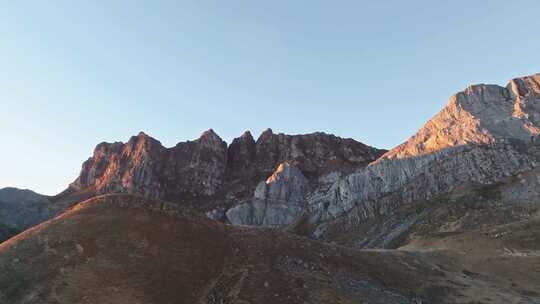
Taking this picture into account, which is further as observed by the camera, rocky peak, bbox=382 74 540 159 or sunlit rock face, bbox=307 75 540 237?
rocky peak, bbox=382 74 540 159

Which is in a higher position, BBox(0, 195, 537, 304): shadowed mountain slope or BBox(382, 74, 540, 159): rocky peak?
BBox(382, 74, 540, 159): rocky peak

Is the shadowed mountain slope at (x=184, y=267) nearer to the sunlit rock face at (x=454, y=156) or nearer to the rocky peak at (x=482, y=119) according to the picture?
the sunlit rock face at (x=454, y=156)

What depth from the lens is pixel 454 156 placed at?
155 meters

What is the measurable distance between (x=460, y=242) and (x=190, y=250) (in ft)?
235

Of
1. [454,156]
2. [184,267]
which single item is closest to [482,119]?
[454,156]

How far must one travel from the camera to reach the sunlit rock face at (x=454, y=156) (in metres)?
145

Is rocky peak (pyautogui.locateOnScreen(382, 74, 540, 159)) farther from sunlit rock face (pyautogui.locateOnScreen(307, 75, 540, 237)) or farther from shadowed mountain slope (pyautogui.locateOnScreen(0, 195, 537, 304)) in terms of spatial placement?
shadowed mountain slope (pyautogui.locateOnScreen(0, 195, 537, 304))

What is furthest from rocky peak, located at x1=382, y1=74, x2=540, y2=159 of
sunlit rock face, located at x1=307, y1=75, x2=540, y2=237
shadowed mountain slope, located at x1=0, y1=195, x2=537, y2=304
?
shadowed mountain slope, located at x1=0, y1=195, x2=537, y2=304

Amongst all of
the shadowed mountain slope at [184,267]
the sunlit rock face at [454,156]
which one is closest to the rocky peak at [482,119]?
the sunlit rock face at [454,156]

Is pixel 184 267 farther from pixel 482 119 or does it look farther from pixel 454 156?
pixel 482 119

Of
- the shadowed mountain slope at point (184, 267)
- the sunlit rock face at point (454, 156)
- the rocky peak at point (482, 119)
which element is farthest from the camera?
the rocky peak at point (482, 119)

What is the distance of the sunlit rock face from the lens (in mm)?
145250

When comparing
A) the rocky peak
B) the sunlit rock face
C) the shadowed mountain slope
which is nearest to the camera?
the shadowed mountain slope

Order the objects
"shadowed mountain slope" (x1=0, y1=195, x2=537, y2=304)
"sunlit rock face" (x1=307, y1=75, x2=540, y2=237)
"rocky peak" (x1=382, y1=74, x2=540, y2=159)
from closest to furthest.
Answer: "shadowed mountain slope" (x1=0, y1=195, x2=537, y2=304) < "sunlit rock face" (x1=307, y1=75, x2=540, y2=237) < "rocky peak" (x1=382, y1=74, x2=540, y2=159)
